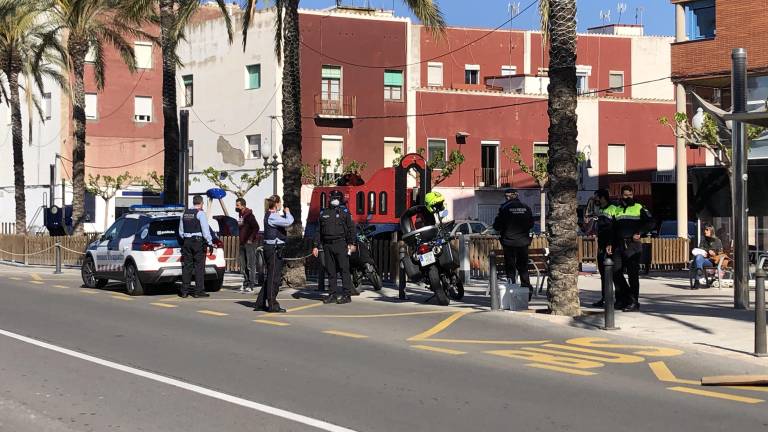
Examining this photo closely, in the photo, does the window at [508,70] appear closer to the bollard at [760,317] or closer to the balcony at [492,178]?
the balcony at [492,178]

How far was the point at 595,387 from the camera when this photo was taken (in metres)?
9.68

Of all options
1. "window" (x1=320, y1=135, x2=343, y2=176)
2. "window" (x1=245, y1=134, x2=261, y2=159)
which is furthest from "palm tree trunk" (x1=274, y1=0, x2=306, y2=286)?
"window" (x1=245, y1=134, x2=261, y2=159)

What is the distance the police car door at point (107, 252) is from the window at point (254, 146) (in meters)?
28.3

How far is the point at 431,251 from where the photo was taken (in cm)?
1720

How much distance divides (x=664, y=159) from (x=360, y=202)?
29982 mm

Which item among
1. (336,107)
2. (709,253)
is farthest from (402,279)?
(336,107)

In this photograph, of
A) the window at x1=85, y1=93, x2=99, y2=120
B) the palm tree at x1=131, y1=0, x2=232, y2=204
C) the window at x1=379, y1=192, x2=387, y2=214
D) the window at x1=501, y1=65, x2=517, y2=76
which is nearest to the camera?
the palm tree at x1=131, y1=0, x2=232, y2=204

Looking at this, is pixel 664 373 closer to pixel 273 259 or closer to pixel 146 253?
pixel 273 259

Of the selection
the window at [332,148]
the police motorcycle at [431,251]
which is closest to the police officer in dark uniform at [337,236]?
the police motorcycle at [431,251]

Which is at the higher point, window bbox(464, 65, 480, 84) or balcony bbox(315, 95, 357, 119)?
window bbox(464, 65, 480, 84)

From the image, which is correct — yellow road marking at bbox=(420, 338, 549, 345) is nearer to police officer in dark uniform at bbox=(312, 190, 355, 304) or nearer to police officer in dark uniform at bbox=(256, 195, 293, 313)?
police officer in dark uniform at bbox=(256, 195, 293, 313)

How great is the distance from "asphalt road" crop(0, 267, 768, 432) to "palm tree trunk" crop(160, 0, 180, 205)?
12971 millimetres

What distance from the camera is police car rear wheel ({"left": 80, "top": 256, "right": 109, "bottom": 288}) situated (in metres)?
22.3

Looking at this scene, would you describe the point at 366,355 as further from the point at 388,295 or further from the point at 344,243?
the point at 388,295
